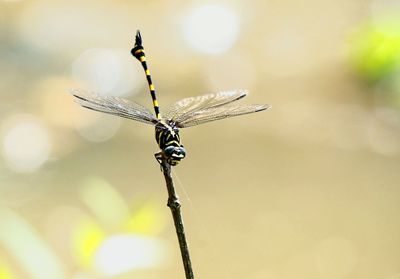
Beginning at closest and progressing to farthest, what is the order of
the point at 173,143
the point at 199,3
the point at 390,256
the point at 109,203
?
the point at 173,143
the point at 109,203
the point at 390,256
the point at 199,3

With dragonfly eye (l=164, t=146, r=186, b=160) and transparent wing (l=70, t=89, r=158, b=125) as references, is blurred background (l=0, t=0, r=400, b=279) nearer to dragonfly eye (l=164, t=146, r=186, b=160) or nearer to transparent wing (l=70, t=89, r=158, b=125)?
transparent wing (l=70, t=89, r=158, b=125)

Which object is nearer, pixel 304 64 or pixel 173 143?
pixel 173 143

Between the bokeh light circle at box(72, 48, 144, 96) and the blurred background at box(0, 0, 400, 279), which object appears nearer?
the blurred background at box(0, 0, 400, 279)

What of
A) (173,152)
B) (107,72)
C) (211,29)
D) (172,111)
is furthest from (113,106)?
(211,29)

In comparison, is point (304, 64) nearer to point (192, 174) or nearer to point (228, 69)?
point (228, 69)

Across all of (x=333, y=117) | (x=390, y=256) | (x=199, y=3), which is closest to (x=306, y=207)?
(x=390, y=256)

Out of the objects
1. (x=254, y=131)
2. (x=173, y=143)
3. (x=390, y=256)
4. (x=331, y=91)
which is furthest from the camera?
(x=331, y=91)

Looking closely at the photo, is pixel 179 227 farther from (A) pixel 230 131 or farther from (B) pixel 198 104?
(A) pixel 230 131

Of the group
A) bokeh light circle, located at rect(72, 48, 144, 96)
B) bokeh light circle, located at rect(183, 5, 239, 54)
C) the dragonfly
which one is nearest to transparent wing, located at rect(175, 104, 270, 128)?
the dragonfly

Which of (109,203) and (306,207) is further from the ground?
(306,207)
